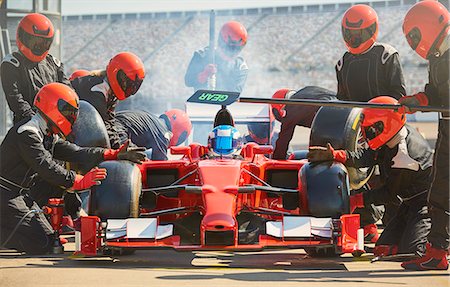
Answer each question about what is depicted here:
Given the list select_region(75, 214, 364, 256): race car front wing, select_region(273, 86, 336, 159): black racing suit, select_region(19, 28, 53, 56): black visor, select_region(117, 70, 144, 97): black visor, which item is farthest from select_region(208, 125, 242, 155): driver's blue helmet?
select_region(273, 86, 336, 159): black racing suit

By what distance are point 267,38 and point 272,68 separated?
4.66 ft

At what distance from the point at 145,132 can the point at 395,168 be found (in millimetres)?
5172

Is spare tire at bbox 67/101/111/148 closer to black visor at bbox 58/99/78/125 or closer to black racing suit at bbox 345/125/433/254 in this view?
black visor at bbox 58/99/78/125

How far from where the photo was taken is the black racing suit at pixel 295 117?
1364 centimetres

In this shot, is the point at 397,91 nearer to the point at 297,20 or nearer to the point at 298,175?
the point at 298,175

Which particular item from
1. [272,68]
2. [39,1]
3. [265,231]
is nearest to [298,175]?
[265,231]

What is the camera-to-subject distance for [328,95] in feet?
44.3

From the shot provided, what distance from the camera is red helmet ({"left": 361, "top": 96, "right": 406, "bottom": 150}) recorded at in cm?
995

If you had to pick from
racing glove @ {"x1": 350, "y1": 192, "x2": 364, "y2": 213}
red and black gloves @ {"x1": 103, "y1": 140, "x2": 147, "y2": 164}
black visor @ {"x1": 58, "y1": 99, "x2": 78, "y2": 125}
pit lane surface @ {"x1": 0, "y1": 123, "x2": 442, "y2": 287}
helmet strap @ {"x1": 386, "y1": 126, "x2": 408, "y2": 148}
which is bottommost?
pit lane surface @ {"x1": 0, "y1": 123, "x2": 442, "y2": 287}

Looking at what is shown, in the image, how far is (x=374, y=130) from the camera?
10.0 m

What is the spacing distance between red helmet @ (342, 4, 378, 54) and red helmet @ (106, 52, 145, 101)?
98.7 inches

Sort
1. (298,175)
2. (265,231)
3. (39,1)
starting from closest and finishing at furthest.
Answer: (265,231), (298,175), (39,1)

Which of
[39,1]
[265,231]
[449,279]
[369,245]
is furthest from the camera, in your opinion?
[39,1]

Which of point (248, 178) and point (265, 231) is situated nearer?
point (265, 231)
